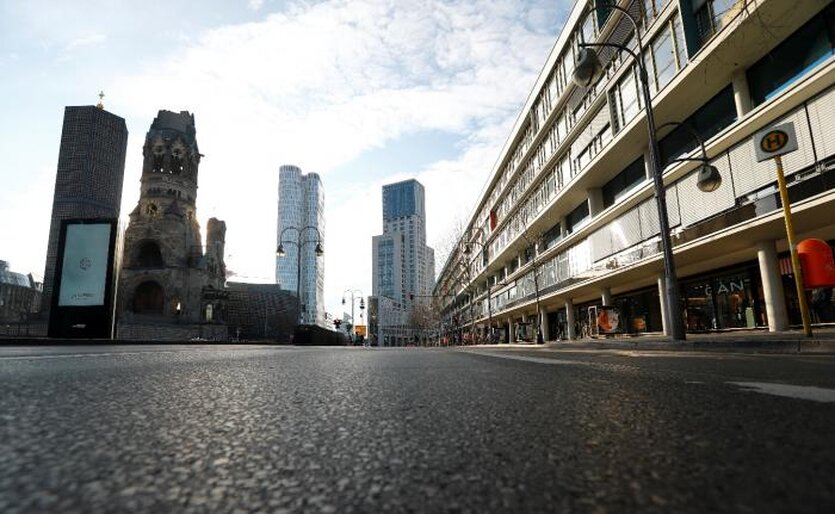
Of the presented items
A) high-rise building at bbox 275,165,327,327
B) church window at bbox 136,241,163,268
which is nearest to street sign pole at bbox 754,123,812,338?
church window at bbox 136,241,163,268

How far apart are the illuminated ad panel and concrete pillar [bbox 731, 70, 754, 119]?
2685cm

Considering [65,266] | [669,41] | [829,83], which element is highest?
[669,41]

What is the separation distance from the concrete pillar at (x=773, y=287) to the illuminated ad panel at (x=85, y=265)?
2680cm

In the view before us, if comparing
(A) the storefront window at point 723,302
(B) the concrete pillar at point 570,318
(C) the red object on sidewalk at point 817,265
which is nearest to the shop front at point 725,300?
(A) the storefront window at point 723,302

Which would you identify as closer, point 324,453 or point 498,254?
point 324,453

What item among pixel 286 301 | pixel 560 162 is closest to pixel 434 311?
pixel 286 301

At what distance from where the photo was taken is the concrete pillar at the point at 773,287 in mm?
16250

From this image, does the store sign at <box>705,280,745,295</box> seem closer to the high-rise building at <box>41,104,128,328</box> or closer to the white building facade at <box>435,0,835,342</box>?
the white building facade at <box>435,0,835,342</box>

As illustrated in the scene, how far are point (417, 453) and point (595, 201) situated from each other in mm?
29983

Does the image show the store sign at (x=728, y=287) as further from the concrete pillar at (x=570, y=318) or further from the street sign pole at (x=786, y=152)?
the concrete pillar at (x=570, y=318)

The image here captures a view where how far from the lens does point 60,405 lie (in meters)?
1.51

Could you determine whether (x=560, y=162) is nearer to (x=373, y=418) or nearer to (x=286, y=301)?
(x=373, y=418)

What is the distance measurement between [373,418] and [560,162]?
33.7 m

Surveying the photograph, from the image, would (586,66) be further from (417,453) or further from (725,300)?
(725,300)
